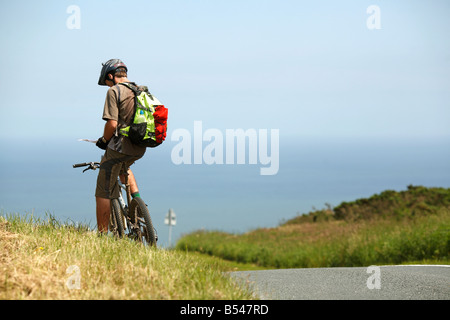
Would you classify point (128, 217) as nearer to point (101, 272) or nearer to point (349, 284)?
point (101, 272)

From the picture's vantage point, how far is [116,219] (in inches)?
301

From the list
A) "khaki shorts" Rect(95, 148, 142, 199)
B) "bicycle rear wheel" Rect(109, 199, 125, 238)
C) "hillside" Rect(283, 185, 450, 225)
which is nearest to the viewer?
"khaki shorts" Rect(95, 148, 142, 199)

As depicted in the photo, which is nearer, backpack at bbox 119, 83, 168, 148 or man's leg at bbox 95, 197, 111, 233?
backpack at bbox 119, 83, 168, 148

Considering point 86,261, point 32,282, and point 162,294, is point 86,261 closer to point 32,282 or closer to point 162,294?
point 32,282

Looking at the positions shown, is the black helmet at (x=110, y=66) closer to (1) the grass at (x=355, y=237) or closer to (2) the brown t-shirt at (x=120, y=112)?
(2) the brown t-shirt at (x=120, y=112)

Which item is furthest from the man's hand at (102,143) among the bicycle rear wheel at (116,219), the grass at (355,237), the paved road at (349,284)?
the grass at (355,237)

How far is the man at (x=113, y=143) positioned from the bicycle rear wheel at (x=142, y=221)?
22cm

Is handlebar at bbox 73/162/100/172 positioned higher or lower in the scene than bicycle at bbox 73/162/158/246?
higher

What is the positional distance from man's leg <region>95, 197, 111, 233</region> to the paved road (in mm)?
2140

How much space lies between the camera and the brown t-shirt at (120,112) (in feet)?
23.0

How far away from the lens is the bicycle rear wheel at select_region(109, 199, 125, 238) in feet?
24.8

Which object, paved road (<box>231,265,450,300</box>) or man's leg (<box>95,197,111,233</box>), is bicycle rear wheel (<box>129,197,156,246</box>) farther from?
paved road (<box>231,265,450,300</box>)

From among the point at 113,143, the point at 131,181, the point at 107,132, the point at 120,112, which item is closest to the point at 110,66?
the point at 120,112

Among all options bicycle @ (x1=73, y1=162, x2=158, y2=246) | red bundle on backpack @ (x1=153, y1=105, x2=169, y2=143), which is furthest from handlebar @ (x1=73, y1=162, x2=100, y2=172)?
red bundle on backpack @ (x1=153, y1=105, x2=169, y2=143)
